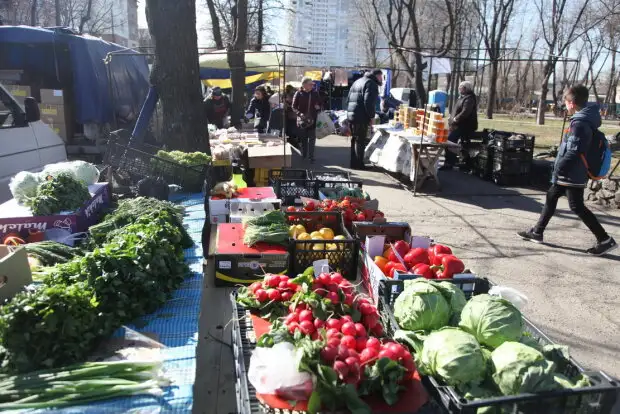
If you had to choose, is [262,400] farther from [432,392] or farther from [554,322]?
[554,322]

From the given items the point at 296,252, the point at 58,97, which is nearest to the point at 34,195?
the point at 296,252

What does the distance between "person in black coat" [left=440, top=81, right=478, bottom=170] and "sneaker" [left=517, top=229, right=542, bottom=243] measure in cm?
492

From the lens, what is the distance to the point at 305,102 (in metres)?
10.9

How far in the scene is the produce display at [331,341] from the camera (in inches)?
78.5

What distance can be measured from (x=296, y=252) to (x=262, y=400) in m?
2.08

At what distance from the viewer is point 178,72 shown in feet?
23.4

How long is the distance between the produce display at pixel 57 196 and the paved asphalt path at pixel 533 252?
13.8 feet

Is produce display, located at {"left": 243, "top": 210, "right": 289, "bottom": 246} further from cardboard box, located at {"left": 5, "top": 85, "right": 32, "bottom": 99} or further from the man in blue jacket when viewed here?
cardboard box, located at {"left": 5, "top": 85, "right": 32, "bottom": 99}

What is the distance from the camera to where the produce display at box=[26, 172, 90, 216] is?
12.7ft

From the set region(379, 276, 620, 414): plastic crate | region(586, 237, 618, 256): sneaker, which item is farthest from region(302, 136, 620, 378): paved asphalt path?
region(379, 276, 620, 414): plastic crate

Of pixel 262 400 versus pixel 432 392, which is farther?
pixel 432 392

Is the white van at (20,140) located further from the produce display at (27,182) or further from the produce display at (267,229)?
the produce display at (267,229)

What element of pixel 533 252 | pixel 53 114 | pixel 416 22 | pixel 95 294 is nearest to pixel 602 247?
pixel 533 252

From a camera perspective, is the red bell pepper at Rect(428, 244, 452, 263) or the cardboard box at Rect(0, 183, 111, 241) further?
the red bell pepper at Rect(428, 244, 452, 263)
